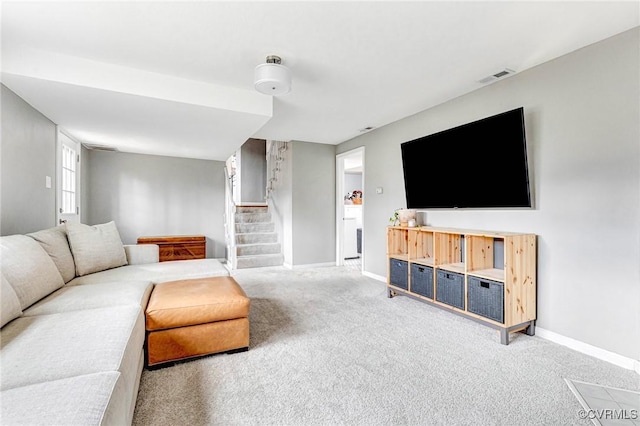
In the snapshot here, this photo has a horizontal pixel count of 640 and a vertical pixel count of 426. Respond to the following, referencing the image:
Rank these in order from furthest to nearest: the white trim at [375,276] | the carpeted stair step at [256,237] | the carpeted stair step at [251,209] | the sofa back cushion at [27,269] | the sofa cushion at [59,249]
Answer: the carpeted stair step at [251,209], the carpeted stair step at [256,237], the white trim at [375,276], the sofa cushion at [59,249], the sofa back cushion at [27,269]

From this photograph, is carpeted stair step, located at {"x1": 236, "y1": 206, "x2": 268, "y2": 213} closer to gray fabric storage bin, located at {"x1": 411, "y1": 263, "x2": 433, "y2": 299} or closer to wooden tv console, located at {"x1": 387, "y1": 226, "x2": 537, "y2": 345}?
wooden tv console, located at {"x1": 387, "y1": 226, "x2": 537, "y2": 345}

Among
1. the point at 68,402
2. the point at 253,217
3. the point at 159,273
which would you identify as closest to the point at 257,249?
the point at 253,217

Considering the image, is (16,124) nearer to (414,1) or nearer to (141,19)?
(141,19)

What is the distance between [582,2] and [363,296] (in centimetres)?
314

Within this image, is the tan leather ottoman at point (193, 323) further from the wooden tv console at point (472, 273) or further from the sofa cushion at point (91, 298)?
the wooden tv console at point (472, 273)

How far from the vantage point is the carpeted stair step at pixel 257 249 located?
219 inches

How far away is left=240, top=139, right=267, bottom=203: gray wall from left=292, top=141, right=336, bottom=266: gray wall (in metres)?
2.38

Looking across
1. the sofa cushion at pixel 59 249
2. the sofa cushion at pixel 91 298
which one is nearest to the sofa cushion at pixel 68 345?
the sofa cushion at pixel 91 298

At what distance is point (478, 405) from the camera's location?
65.4 inches

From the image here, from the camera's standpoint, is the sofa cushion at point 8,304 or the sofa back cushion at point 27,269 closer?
the sofa cushion at point 8,304

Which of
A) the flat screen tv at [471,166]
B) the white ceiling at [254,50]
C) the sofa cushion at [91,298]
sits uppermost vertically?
the white ceiling at [254,50]

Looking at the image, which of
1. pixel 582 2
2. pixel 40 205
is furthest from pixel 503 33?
pixel 40 205

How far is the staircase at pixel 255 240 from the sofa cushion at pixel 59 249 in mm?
2804

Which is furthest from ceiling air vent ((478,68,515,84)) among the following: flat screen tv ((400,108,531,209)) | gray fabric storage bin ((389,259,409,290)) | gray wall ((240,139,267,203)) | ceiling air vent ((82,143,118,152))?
gray wall ((240,139,267,203))
